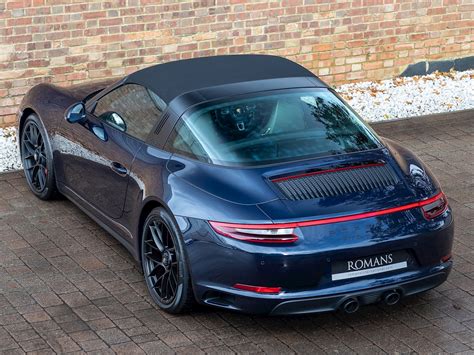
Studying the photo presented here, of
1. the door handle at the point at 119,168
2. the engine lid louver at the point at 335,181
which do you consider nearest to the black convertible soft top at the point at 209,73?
the door handle at the point at 119,168

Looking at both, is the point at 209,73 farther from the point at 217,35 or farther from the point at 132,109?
the point at 217,35

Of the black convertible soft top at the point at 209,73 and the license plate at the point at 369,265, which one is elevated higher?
the black convertible soft top at the point at 209,73

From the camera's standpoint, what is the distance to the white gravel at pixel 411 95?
12477mm

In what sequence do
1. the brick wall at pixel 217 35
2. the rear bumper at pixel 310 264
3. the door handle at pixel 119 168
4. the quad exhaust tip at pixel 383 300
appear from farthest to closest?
the brick wall at pixel 217 35 → the door handle at pixel 119 168 → the quad exhaust tip at pixel 383 300 → the rear bumper at pixel 310 264

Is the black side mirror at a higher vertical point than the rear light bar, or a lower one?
higher

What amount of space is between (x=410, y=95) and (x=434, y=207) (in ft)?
19.5

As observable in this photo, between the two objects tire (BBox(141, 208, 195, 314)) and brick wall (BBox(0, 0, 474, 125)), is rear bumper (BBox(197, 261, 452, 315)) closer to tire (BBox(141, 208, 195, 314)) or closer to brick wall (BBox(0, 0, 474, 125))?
tire (BBox(141, 208, 195, 314))

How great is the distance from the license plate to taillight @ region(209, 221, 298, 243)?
340 millimetres

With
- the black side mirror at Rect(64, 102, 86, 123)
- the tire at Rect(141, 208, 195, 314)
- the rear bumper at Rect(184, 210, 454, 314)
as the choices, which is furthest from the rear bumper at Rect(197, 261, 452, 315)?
the black side mirror at Rect(64, 102, 86, 123)

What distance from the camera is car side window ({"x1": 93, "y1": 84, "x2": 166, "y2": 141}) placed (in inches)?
313

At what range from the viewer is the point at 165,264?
7320 mm

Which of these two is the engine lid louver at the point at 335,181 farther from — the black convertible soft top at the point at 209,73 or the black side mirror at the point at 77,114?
the black side mirror at the point at 77,114

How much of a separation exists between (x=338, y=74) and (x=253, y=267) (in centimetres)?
686

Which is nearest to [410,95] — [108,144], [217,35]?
[217,35]
